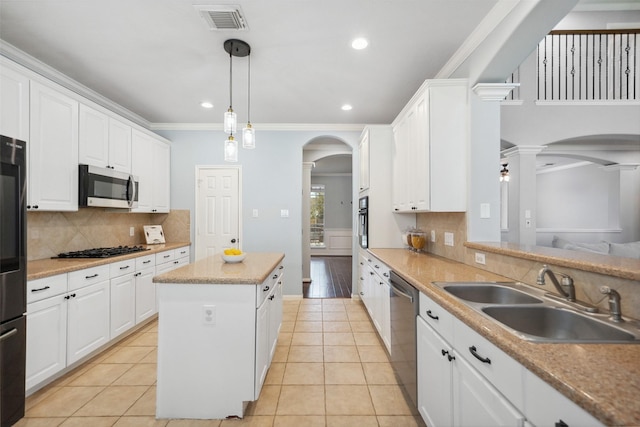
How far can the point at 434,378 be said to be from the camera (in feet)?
4.76

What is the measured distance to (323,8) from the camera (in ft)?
6.17

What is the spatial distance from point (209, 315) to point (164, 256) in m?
2.23

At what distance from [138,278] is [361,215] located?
2862mm

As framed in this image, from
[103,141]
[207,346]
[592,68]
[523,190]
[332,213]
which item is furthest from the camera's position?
[332,213]

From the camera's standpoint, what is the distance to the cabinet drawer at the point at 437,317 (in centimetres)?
132

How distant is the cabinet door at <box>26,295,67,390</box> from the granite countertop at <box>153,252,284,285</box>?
1.01 metres

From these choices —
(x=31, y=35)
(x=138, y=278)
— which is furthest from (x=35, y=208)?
(x=31, y=35)

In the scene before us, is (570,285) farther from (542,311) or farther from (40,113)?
(40,113)

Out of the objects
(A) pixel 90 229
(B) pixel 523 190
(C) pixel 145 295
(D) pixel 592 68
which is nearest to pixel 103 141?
(A) pixel 90 229

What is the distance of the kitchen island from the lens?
1.71 m

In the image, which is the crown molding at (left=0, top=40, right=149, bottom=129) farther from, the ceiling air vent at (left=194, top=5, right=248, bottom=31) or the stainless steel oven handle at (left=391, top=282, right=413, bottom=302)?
the stainless steel oven handle at (left=391, top=282, right=413, bottom=302)

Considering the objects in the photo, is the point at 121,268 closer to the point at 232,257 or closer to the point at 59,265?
the point at 59,265

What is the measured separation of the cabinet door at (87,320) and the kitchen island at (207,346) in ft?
3.55

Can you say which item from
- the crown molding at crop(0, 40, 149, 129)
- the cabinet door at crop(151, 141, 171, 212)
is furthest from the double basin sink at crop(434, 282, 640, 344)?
the cabinet door at crop(151, 141, 171, 212)
